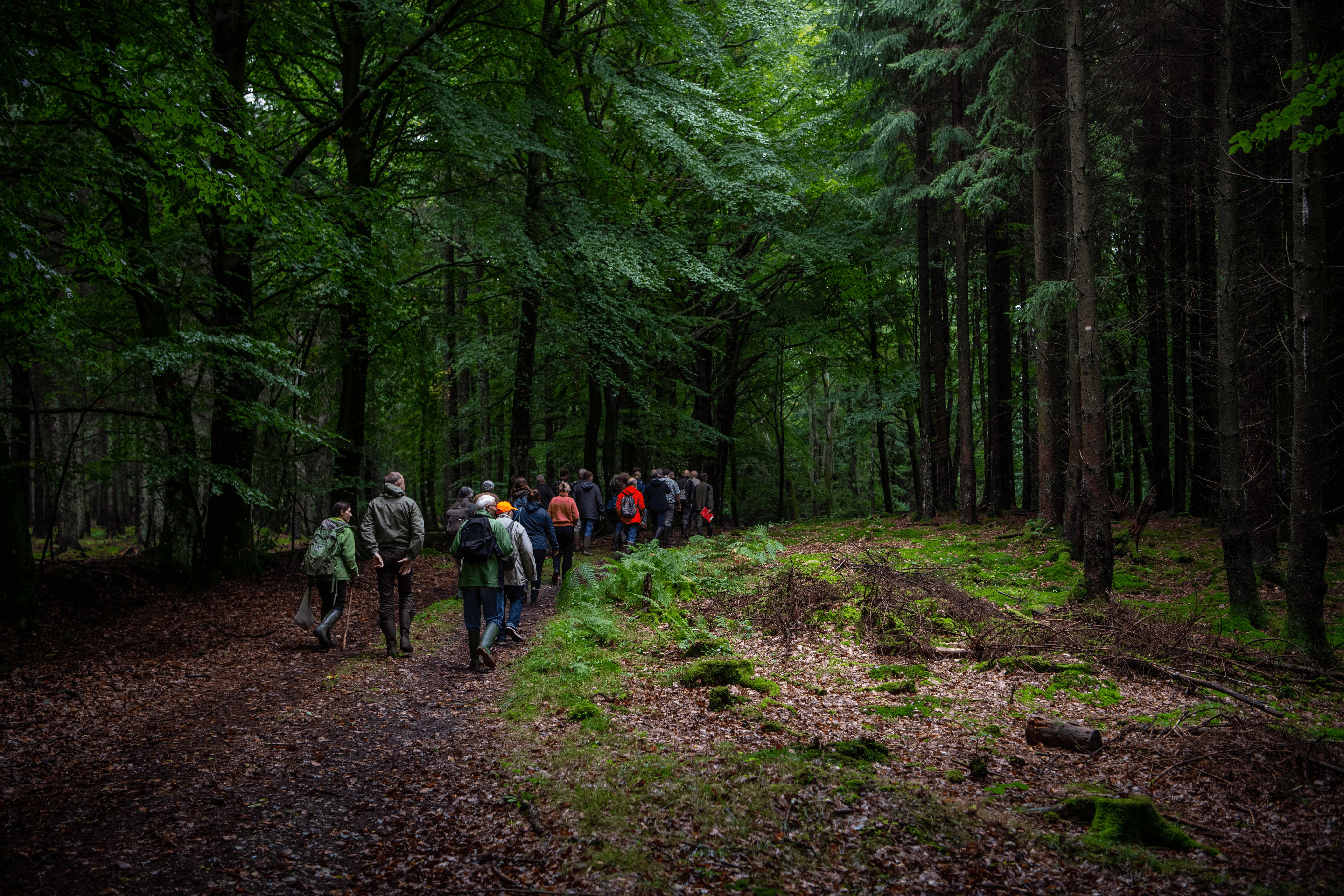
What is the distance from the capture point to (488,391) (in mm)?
20656

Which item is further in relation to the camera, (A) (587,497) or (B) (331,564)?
(A) (587,497)

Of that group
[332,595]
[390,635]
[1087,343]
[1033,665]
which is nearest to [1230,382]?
[1087,343]

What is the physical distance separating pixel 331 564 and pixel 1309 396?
1095 centimetres

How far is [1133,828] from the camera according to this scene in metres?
4.04

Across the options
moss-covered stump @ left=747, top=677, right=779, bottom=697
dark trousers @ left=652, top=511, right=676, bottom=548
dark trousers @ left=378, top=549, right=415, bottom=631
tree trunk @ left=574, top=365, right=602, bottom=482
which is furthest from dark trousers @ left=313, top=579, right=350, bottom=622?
tree trunk @ left=574, top=365, right=602, bottom=482

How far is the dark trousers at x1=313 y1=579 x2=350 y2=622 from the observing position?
9164 mm

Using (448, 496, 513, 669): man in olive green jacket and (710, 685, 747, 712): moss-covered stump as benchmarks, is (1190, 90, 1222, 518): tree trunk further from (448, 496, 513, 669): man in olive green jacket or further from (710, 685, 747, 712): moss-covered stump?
(448, 496, 513, 669): man in olive green jacket

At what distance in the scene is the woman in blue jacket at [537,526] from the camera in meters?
11.6

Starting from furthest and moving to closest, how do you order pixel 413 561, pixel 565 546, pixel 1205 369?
pixel 565 546 < pixel 1205 369 < pixel 413 561

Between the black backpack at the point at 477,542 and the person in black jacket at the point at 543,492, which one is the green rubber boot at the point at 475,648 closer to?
the black backpack at the point at 477,542

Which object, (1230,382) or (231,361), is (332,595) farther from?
(1230,382)

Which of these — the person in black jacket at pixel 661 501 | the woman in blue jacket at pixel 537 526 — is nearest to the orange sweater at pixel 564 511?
the woman in blue jacket at pixel 537 526

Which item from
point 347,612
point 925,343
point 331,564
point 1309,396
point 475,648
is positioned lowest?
point 475,648

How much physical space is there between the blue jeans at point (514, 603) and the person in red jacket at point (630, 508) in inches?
211
